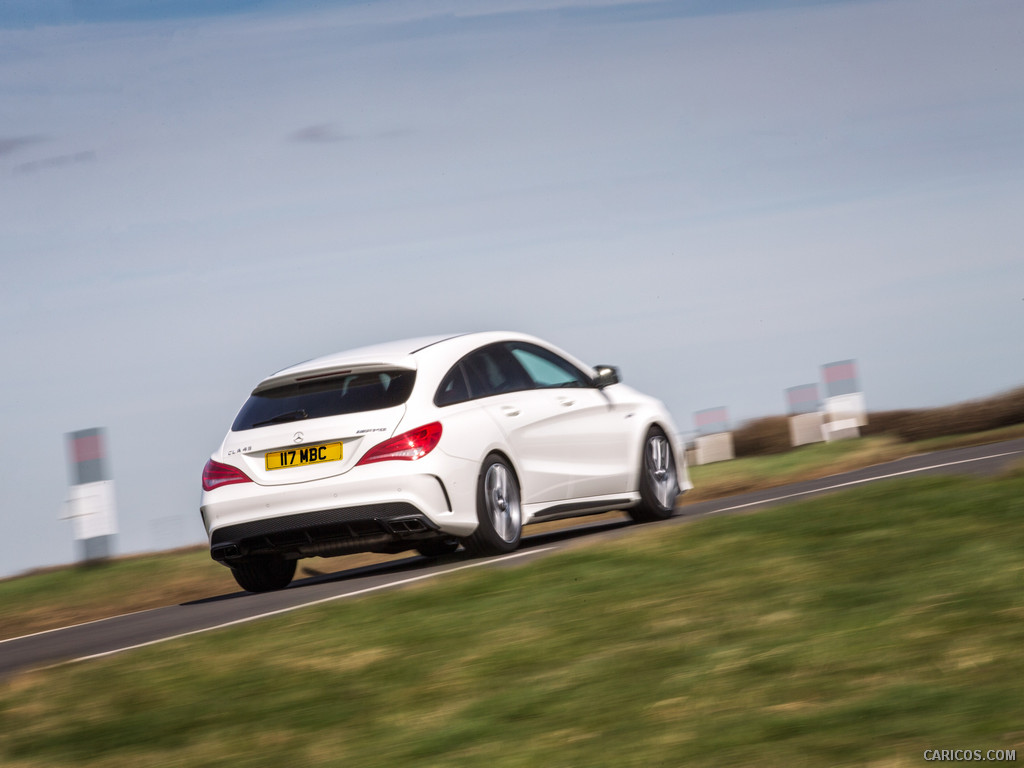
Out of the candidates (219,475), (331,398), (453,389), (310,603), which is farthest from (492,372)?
(310,603)

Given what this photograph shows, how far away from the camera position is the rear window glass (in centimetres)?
968

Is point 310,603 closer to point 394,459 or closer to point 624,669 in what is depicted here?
point 394,459

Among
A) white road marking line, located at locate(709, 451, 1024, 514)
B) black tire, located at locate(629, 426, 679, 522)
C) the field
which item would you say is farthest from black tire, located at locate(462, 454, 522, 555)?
the field

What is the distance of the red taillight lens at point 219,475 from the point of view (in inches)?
383

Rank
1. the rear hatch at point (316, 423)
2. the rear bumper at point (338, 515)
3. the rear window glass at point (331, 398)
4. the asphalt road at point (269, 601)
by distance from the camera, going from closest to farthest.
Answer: the asphalt road at point (269, 601)
the rear bumper at point (338, 515)
the rear hatch at point (316, 423)
the rear window glass at point (331, 398)

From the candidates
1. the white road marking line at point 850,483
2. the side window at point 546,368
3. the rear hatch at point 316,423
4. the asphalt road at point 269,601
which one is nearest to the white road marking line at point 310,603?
the asphalt road at point 269,601

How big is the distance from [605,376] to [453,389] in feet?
6.54

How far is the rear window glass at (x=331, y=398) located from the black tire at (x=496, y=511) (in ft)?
2.63

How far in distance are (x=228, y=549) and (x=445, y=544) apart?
4.93 feet

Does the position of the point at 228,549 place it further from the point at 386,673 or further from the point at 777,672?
the point at 777,672

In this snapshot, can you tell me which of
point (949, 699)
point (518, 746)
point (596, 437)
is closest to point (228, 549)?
point (596, 437)

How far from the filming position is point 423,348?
10117 millimetres

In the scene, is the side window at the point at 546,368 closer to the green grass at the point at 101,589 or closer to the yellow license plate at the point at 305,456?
the yellow license plate at the point at 305,456

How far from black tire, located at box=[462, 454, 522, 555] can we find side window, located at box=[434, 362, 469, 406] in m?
0.47
